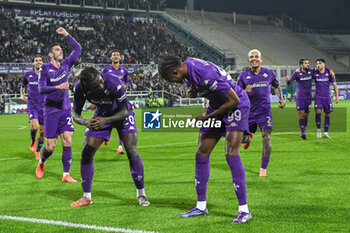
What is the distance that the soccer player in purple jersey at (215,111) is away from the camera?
5.11 metres

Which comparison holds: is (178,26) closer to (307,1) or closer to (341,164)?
(307,1)

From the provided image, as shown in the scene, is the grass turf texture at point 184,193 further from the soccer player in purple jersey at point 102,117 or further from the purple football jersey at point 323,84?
the purple football jersey at point 323,84

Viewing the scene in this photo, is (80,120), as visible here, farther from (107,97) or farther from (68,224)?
(68,224)

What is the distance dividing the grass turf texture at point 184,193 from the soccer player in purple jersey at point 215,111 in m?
0.36

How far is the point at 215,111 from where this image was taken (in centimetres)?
518

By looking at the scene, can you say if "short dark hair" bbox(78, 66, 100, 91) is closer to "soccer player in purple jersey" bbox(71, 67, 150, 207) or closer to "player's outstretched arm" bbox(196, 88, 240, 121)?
"soccer player in purple jersey" bbox(71, 67, 150, 207)

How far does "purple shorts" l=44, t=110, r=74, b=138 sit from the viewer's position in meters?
8.48

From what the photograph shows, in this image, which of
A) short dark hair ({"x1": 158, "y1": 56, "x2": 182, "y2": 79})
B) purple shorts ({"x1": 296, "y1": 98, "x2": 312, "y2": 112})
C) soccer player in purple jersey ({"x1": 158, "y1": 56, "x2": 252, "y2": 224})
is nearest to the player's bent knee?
soccer player in purple jersey ({"x1": 158, "y1": 56, "x2": 252, "y2": 224})

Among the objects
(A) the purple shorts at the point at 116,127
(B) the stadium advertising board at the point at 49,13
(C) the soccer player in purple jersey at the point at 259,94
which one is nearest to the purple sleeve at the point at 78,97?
(A) the purple shorts at the point at 116,127

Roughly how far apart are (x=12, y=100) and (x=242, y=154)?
93.4ft

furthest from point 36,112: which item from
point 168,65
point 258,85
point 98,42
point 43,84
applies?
point 98,42

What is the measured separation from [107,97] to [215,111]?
1660mm

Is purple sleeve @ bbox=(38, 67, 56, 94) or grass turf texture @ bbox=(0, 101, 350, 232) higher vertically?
purple sleeve @ bbox=(38, 67, 56, 94)

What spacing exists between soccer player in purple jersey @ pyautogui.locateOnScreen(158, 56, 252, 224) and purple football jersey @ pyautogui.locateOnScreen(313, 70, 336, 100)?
1033cm
